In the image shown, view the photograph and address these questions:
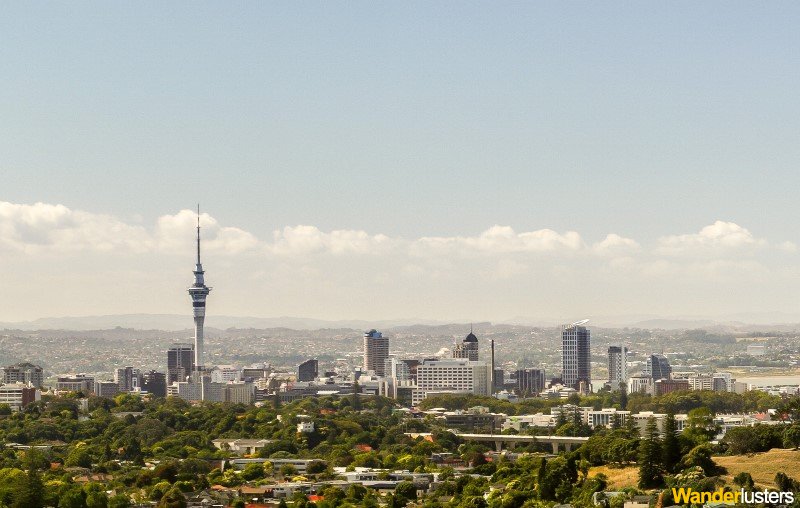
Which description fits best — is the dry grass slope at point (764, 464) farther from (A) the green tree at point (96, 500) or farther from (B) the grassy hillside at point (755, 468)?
(A) the green tree at point (96, 500)

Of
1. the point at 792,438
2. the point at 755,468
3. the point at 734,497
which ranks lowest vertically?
the point at 734,497

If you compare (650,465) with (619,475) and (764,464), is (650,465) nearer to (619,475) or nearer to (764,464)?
(619,475)

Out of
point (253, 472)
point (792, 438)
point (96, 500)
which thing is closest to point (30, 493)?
point (96, 500)

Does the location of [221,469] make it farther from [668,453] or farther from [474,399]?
[474,399]

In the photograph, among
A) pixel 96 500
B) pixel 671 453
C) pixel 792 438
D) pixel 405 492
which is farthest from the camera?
pixel 405 492

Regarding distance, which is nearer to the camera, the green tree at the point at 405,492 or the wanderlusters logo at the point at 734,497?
the wanderlusters logo at the point at 734,497

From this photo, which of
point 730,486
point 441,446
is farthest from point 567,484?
point 441,446

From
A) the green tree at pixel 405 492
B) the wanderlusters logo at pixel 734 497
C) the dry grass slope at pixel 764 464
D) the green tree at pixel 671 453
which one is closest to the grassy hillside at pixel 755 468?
the dry grass slope at pixel 764 464

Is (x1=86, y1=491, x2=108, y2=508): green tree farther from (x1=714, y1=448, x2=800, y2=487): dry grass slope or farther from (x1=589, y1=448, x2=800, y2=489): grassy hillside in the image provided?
(x1=714, y1=448, x2=800, y2=487): dry grass slope
